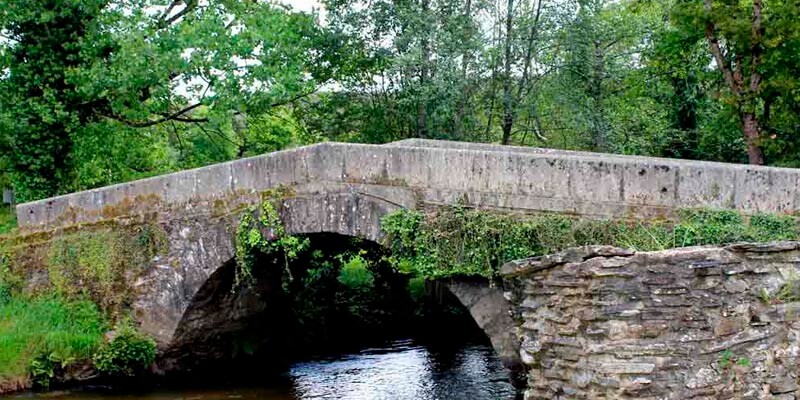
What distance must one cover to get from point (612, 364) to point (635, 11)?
10473 mm

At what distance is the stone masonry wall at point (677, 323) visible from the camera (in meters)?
7.27

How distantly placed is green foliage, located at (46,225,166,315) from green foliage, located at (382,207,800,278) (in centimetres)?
351

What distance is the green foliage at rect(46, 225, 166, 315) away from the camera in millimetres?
11609

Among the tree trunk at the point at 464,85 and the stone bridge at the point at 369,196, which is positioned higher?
the tree trunk at the point at 464,85

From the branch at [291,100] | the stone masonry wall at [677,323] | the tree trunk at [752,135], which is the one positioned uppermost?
the branch at [291,100]

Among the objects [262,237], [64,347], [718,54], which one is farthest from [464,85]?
[64,347]

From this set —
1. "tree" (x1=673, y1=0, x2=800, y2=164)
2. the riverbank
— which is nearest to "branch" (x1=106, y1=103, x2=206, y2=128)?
the riverbank

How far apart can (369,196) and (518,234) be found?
1856mm

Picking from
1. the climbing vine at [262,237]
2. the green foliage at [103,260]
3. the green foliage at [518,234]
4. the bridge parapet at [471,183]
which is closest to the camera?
the green foliage at [518,234]

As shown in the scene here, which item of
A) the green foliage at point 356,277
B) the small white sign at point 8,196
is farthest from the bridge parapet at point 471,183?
the green foliage at point 356,277

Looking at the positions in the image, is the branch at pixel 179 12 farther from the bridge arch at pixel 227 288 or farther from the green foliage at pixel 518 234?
the green foliage at pixel 518 234

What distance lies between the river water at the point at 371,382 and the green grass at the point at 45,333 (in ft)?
1.51

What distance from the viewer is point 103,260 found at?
11.8 meters

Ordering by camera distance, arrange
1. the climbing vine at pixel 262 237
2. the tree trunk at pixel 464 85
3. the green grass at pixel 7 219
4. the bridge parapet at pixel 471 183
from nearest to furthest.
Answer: the bridge parapet at pixel 471 183
the climbing vine at pixel 262 237
the green grass at pixel 7 219
the tree trunk at pixel 464 85
